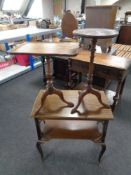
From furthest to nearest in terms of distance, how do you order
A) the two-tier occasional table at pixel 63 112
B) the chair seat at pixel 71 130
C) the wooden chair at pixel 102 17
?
the wooden chair at pixel 102 17
the chair seat at pixel 71 130
the two-tier occasional table at pixel 63 112

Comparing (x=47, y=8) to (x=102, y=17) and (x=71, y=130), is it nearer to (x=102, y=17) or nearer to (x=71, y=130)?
(x=102, y=17)

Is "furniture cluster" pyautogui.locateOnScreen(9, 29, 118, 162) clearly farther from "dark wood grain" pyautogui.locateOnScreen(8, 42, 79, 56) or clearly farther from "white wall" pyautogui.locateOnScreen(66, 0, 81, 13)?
"white wall" pyautogui.locateOnScreen(66, 0, 81, 13)

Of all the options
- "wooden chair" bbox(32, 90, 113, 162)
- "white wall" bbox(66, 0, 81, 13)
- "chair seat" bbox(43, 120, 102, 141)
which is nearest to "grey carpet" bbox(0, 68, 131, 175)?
"wooden chair" bbox(32, 90, 113, 162)

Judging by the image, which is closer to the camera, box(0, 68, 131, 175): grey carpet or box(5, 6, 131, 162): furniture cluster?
box(5, 6, 131, 162): furniture cluster

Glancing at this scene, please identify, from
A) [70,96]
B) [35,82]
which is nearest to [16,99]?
[35,82]

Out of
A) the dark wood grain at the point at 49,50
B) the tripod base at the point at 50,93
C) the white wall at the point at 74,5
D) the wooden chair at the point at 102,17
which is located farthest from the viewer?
the white wall at the point at 74,5

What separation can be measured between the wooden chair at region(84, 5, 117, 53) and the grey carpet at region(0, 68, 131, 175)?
3.46ft

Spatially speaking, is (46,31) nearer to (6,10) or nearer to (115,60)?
(115,60)

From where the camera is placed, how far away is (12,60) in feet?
10.6

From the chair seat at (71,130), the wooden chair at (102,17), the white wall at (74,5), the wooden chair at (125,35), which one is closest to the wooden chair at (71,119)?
the chair seat at (71,130)

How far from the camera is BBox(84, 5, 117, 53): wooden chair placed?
204 cm

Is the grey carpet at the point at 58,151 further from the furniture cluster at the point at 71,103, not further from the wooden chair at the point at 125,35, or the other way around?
the wooden chair at the point at 125,35

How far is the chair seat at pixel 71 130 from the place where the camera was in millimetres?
1220

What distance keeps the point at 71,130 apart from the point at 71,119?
7.8 inches
